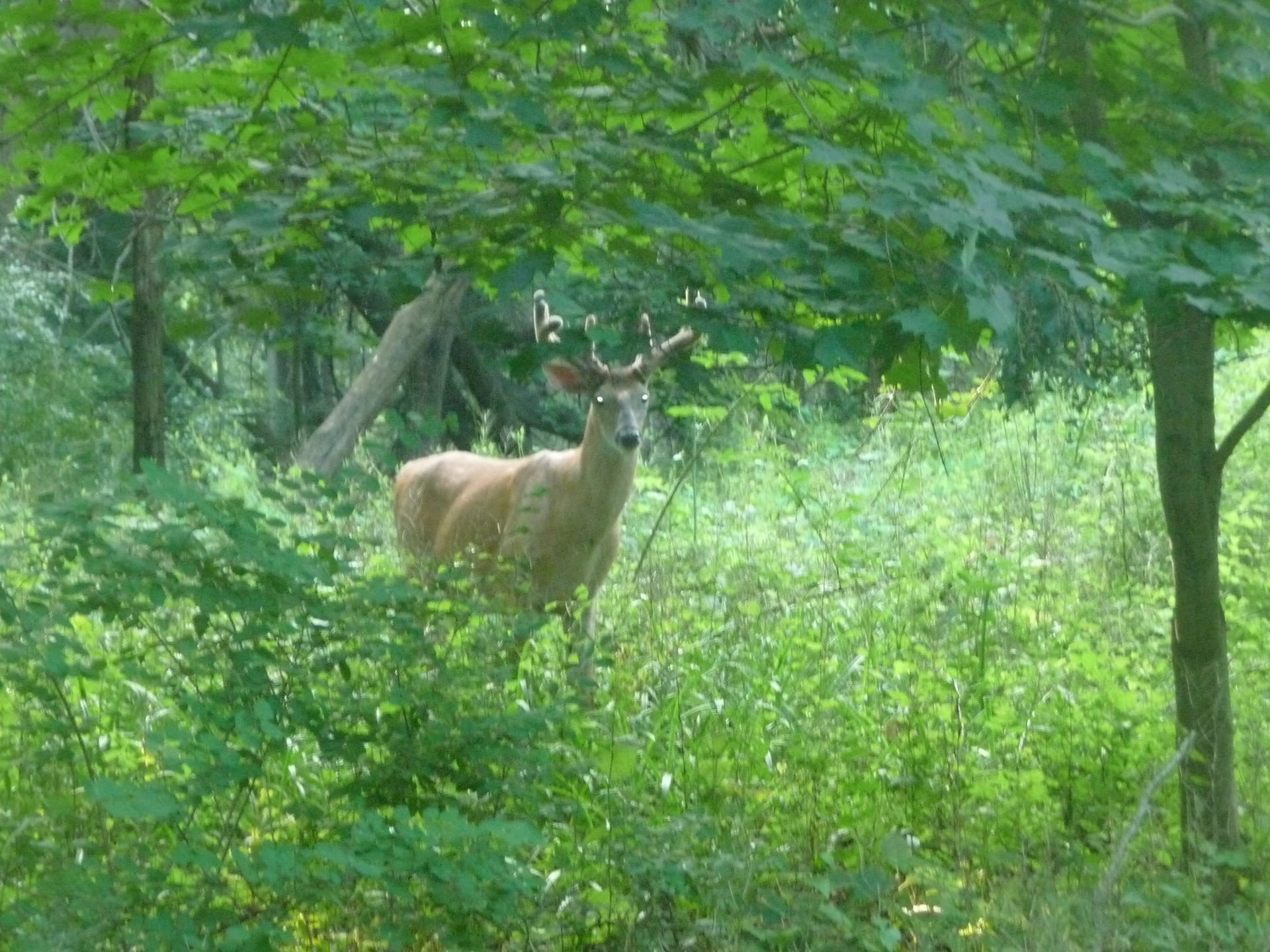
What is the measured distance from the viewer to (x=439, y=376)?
53.5 ft

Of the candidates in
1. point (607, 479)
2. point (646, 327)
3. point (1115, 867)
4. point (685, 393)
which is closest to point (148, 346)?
point (685, 393)

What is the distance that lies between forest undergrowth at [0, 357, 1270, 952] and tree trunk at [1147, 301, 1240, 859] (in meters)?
0.16

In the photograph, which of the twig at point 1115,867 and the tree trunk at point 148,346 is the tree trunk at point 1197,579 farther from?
the tree trunk at point 148,346

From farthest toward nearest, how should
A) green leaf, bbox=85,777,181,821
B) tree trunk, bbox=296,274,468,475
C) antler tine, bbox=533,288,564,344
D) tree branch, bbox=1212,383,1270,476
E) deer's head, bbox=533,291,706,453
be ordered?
1. tree trunk, bbox=296,274,468,475
2. deer's head, bbox=533,291,706,453
3. tree branch, bbox=1212,383,1270,476
4. antler tine, bbox=533,288,564,344
5. green leaf, bbox=85,777,181,821

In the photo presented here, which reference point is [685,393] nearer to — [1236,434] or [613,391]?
[1236,434]

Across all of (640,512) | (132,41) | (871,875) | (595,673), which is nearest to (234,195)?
(132,41)

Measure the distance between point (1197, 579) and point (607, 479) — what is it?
4.16 metres

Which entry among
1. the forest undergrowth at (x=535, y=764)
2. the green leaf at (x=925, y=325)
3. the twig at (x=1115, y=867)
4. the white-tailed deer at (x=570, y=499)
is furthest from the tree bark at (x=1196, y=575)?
the white-tailed deer at (x=570, y=499)

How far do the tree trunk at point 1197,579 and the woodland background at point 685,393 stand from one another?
1 cm

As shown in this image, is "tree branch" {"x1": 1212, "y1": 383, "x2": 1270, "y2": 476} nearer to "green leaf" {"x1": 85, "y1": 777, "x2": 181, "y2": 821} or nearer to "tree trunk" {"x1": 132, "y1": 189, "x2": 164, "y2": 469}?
"green leaf" {"x1": 85, "y1": 777, "x2": 181, "y2": 821}

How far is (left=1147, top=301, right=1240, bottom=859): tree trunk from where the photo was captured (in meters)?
4.74

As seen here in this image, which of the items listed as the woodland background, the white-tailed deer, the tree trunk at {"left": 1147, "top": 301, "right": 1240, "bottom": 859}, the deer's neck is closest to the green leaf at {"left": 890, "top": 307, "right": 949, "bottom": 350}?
the woodland background

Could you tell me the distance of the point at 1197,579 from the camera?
4848 mm

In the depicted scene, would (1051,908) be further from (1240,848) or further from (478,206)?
(478,206)
